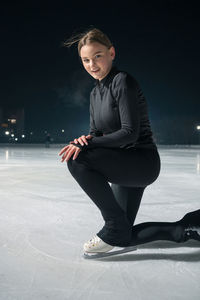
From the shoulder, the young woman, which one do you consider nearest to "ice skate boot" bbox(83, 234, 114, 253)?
the young woman

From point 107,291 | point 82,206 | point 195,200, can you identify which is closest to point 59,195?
point 82,206

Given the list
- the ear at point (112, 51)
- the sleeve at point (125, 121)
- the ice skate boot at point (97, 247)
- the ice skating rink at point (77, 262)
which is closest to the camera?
the ice skating rink at point (77, 262)

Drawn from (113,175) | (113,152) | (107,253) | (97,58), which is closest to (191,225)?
(107,253)

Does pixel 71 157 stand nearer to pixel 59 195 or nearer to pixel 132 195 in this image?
pixel 132 195

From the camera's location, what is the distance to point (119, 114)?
2.46m

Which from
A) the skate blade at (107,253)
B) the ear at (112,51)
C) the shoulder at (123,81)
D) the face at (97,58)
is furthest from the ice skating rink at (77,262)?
the ear at (112,51)

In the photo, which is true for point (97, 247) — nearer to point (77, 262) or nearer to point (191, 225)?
point (77, 262)

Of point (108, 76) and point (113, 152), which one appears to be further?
point (108, 76)

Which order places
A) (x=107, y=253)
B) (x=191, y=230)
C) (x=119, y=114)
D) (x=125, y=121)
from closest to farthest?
(x=125, y=121) < (x=119, y=114) < (x=107, y=253) < (x=191, y=230)

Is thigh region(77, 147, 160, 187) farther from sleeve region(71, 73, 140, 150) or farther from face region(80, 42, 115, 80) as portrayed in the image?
face region(80, 42, 115, 80)

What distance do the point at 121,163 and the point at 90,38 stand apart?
0.94m

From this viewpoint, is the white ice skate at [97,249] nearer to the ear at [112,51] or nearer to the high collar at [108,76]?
the high collar at [108,76]

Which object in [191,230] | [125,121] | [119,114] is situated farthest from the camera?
[191,230]

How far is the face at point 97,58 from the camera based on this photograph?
2.54 metres
